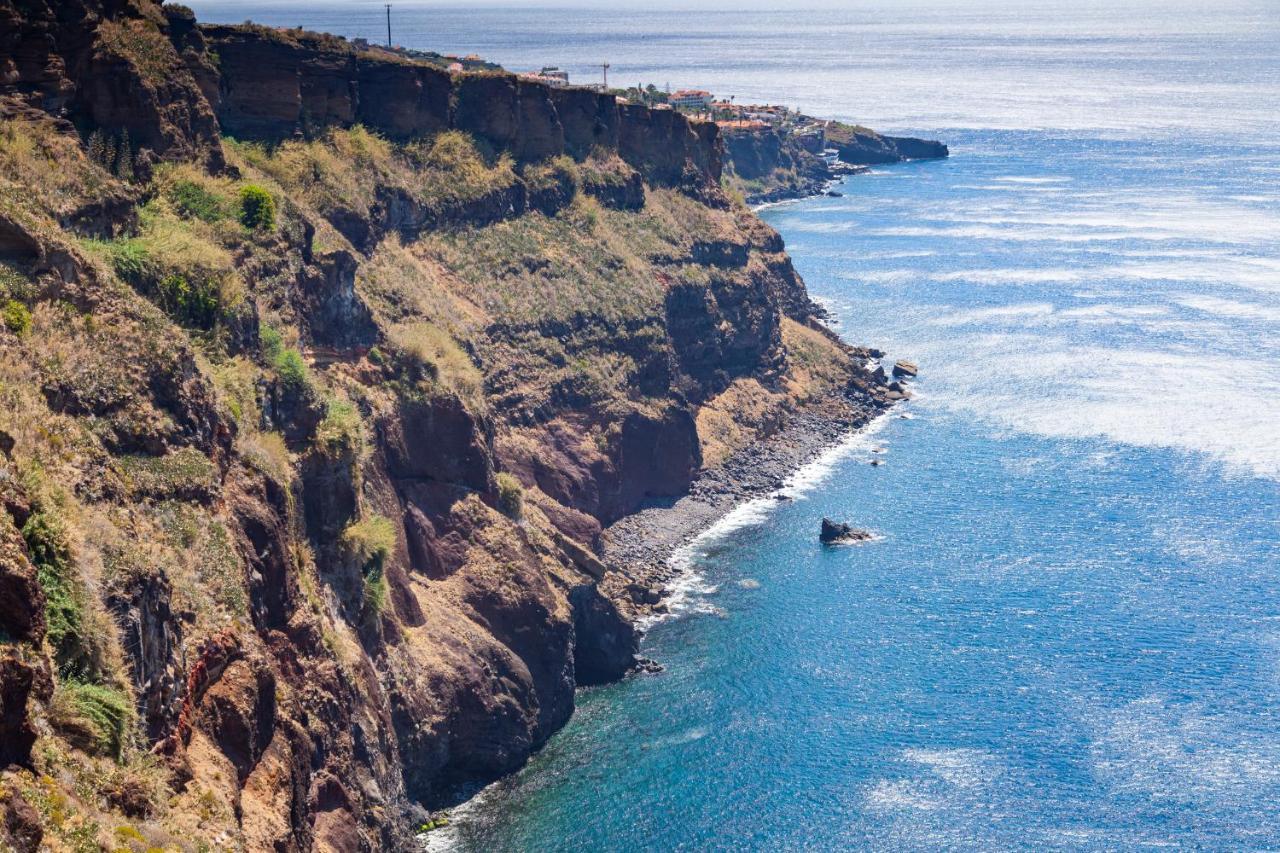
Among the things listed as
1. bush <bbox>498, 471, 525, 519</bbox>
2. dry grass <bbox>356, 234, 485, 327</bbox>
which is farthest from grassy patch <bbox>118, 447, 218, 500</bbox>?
dry grass <bbox>356, 234, 485, 327</bbox>

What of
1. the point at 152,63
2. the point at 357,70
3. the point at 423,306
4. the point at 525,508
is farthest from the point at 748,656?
the point at 357,70

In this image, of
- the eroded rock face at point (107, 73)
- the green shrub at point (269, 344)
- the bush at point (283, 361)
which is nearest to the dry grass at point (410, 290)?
the eroded rock face at point (107, 73)

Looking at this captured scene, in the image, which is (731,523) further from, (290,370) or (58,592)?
(58,592)

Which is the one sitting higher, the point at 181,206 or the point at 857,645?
the point at 181,206

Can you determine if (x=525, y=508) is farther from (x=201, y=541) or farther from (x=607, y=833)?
(x=201, y=541)

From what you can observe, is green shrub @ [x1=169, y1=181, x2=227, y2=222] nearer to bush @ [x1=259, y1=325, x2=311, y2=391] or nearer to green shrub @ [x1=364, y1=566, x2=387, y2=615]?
bush @ [x1=259, y1=325, x2=311, y2=391]
